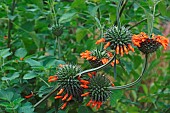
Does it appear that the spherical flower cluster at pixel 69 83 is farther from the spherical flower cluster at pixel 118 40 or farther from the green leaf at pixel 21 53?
the green leaf at pixel 21 53

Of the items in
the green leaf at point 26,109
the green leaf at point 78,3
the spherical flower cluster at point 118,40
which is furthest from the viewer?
the green leaf at point 78,3

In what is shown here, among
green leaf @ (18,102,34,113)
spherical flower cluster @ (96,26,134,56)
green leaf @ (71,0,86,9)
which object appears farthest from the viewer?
green leaf @ (71,0,86,9)

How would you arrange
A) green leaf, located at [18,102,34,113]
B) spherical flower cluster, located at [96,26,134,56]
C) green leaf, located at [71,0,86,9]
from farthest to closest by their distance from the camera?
green leaf, located at [71,0,86,9] → green leaf, located at [18,102,34,113] → spherical flower cluster, located at [96,26,134,56]

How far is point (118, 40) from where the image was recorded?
0.93 metres

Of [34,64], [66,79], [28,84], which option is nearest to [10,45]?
[28,84]

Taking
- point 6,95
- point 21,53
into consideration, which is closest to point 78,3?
point 21,53

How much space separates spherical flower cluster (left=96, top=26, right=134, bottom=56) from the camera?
92 cm

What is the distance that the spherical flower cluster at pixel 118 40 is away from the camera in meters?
0.92

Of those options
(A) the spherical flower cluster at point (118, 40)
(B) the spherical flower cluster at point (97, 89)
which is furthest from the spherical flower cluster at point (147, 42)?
(B) the spherical flower cluster at point (97, 89)

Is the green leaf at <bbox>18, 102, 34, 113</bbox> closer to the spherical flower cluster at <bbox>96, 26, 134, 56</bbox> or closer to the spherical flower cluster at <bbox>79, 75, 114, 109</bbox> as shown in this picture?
the spherical flower cluster at <bbox>79, 75, 114, 109</bbox>

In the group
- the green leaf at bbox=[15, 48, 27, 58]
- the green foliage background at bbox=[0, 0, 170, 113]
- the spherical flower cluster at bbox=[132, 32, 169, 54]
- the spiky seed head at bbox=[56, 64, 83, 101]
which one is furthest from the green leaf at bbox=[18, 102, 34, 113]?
the spherical flower cluster at bbox=[132, 32, 169, 54]

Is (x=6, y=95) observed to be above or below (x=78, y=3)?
below

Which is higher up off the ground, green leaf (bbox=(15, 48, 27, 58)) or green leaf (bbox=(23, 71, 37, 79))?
green leaf (bbox=(15, 48, 27, 58))

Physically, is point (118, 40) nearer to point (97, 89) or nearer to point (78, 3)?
point (97, 89)
